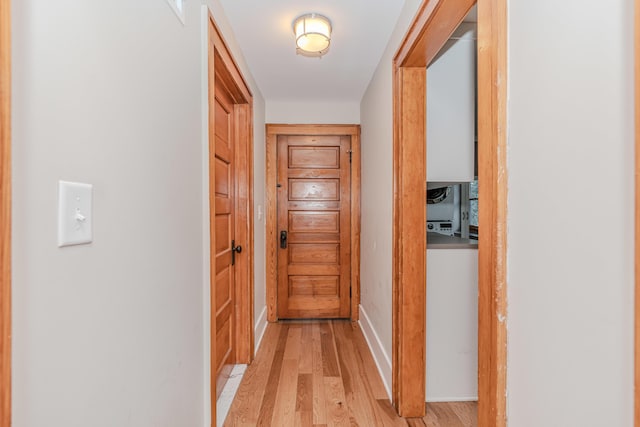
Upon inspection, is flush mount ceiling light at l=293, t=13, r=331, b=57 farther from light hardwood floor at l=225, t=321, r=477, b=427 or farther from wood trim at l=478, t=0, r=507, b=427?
light hardwood floor at l=225, t=321, r=477, b=427

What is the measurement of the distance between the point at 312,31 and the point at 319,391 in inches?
84.7

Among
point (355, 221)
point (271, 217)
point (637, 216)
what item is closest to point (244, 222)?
point (271, 217)

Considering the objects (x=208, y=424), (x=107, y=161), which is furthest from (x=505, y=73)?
(x=208, y=424)

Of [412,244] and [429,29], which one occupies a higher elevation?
[429,29]

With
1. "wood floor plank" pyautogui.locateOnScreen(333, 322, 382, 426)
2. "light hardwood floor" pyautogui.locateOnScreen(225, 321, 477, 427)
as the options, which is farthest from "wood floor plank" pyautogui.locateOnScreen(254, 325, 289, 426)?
"wood floor plank" pyautogui.locateOnScreen(333, 322, 382, 426)

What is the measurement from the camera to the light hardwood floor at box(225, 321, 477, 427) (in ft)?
6.20

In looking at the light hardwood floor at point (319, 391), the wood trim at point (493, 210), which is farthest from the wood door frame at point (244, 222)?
the wood trim at point (493, 210)

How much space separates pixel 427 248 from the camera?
6.61ft

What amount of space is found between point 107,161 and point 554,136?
3.32 ft

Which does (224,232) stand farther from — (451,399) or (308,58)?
(451,399)

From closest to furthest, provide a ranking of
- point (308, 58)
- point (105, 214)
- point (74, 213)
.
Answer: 1. point (74, 213)
2. point (105, 214)
3. point (308, 58)

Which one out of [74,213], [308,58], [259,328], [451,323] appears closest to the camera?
[74,213]

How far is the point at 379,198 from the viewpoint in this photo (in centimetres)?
254

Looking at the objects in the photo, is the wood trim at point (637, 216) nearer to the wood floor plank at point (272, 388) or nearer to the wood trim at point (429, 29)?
the wood trim at point (429, 29)
